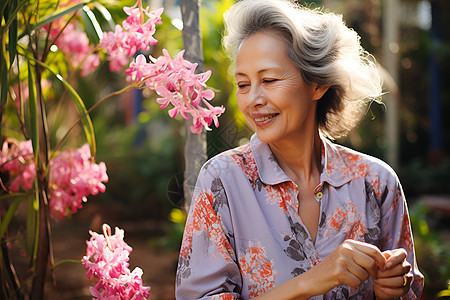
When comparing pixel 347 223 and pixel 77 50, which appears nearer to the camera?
pixel 347 223

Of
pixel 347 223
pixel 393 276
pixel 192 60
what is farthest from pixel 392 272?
pixel 192 60

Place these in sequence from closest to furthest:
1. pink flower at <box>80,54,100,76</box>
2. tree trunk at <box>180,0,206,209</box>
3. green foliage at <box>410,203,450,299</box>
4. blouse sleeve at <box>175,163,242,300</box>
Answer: blouse sleeve at <box>175,163,242,300</box>
tree trunk at <box>180,0,206,209</box>
pink flower at <box>80,54,100,76</box>
green foliage at <box>410,203,450,299</box>

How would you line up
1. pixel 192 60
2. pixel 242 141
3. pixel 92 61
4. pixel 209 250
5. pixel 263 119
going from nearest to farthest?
pixel 209 250, pixel 263 119, pixel 192 60, pixel 92 61, pixel 242 141

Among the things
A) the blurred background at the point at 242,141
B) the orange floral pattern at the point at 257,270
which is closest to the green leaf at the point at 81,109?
the orange floral pattern at the point at 257,270

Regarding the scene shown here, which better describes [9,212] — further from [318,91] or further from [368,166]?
[368,166]

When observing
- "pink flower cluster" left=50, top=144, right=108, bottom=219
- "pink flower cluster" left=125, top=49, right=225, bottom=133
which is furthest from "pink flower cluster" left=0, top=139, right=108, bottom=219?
"pink flower cluster" left=125, top=49, right=225, bottom=133

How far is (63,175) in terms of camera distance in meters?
2.22

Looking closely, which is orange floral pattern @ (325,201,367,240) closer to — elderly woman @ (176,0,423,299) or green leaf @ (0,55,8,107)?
elderly woman @ (176,0,423,299)

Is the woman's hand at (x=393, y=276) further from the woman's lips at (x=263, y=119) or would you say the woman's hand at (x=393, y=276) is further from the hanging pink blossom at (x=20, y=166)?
the hanging pink blossom at (x=20, y=166)

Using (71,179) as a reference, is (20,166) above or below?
above

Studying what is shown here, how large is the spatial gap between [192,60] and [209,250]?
86 cm

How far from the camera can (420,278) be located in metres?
1.87

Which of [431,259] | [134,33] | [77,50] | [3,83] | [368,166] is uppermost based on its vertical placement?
[77,50]

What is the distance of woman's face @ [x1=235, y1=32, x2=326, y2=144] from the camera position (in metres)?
1.72
